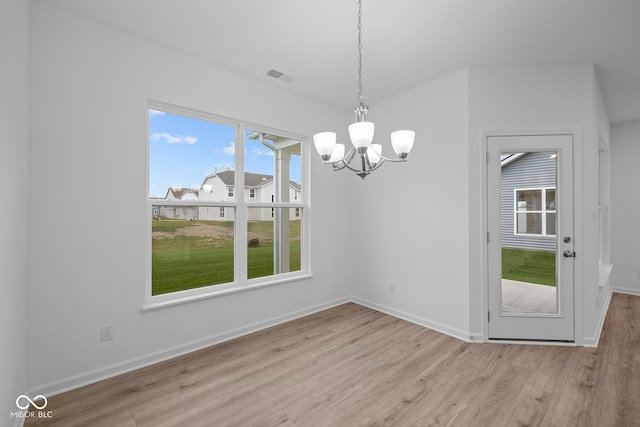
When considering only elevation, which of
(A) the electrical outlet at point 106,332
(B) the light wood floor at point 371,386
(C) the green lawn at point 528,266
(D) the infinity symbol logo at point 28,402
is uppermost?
(C) the green lawn at point 528,266

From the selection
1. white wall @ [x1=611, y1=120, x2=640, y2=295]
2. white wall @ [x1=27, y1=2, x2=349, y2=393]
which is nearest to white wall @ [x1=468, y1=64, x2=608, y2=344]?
white wall @ [x1=611, y1=120, x2=640, y2=295]

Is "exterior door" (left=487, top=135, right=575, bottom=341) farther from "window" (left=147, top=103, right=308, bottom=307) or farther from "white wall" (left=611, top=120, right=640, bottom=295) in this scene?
"white wall" (left=611, top=120, right=640, bottom=295)

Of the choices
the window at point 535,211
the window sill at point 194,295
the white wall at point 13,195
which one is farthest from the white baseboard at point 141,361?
the window at point 535,211

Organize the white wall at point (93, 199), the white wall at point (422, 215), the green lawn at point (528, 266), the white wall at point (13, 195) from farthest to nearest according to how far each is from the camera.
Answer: the white wall at point (422, 215) < the green lawn at point (528, 266) < the white wall at point (93, 199) < the white wall at point (13, 195)

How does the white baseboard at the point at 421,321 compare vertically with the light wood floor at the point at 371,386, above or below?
above

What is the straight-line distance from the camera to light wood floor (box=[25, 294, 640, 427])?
1.95 meters

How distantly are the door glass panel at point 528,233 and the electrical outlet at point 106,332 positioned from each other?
3.76 m

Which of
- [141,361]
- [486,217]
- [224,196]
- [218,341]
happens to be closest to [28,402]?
[141,361]

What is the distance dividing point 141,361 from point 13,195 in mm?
1663

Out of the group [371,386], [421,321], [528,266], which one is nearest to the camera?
[371,386]

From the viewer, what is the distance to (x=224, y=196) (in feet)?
10.6

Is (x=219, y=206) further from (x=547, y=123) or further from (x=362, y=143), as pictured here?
(x=547, y=123)

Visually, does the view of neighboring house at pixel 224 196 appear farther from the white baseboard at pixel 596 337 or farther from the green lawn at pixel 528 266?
the white baseboard at pixel 596 337

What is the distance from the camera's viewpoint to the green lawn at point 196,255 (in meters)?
2.83
